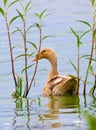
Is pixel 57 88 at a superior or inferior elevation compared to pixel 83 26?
inferior

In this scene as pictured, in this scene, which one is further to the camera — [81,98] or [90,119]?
[81,98]

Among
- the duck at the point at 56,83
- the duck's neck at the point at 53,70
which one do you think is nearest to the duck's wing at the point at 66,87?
the duck at the point at 56,83

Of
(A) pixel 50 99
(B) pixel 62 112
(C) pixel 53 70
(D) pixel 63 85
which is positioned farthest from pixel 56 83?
(B) pixel 62 112

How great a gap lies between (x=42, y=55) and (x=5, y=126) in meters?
3.82

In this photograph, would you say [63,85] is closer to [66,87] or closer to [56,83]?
[66,87]

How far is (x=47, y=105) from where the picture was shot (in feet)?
32.2

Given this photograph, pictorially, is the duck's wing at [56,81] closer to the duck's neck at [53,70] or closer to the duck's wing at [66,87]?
the duck's wing at [66,87]

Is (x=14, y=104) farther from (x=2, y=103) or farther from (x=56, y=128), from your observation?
(x=56, y=128)

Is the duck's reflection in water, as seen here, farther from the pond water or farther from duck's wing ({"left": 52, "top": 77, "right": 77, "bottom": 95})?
duck's wing ({"left": 52, "top": 77, "right": 77, "bottom": 95})

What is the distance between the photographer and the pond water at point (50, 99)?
26.3ft

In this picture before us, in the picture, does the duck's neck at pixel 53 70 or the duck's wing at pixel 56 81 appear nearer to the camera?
the duck's wing at pixel 56 81

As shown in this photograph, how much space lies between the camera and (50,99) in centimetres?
1076

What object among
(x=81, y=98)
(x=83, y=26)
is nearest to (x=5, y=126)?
(x=81, y=98)

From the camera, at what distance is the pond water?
26.3ft
